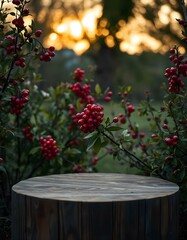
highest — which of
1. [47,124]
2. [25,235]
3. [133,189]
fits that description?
[47,124]

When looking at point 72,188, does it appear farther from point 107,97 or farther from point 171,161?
point 107,97

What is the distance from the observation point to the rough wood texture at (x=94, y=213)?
2254mm

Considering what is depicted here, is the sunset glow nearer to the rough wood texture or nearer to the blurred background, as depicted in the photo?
the blurred background

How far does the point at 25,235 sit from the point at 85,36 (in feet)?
52.8

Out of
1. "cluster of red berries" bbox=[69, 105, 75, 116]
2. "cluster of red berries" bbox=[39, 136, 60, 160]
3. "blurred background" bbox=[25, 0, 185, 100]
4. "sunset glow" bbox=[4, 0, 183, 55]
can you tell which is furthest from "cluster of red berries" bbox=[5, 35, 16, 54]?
"sunset glow" bbox=[4, 0, 183, 55]

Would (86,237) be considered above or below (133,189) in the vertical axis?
below

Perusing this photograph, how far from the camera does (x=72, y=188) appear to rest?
258 centimetres

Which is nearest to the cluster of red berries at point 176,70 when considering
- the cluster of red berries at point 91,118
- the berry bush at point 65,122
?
the berry bush at point 65,122

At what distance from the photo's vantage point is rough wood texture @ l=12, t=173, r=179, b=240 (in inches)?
88.7

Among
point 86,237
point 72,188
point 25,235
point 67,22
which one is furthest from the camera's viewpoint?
point 67,22

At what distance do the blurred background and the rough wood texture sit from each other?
1094 cm

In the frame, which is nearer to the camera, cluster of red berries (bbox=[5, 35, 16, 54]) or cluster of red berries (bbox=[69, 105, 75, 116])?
cluster of red berries (bbox=[5, 35, 16, 54])

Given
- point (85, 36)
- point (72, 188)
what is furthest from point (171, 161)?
point (85, 36)

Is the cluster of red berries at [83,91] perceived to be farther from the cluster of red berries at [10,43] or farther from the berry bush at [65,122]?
the cluster of red berries at [10,43]
